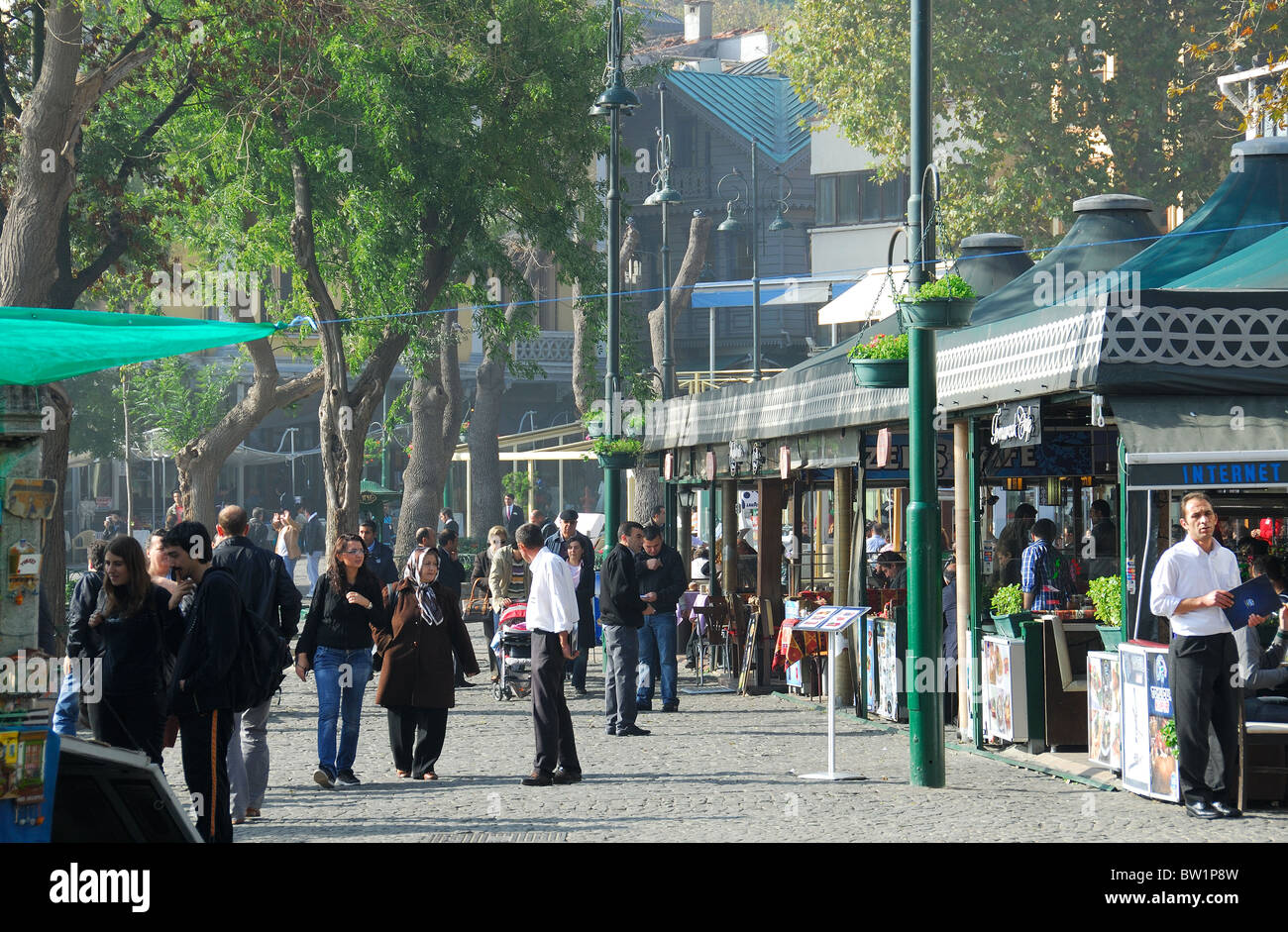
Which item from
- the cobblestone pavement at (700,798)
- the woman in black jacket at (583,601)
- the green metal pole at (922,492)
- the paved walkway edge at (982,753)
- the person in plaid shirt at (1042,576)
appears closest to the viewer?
the cobblestone pavement at (700,798)

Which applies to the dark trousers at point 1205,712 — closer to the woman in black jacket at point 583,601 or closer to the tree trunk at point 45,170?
the woman in black jacket at point 583,601

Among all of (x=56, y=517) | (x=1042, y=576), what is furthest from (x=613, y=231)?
(x=1042, y=576)

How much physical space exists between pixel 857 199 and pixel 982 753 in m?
42.0

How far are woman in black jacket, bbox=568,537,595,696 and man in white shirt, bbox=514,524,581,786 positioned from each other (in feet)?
11.2

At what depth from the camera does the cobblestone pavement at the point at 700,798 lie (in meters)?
10.2

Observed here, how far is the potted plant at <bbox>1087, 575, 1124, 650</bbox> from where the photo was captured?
40.5 ft

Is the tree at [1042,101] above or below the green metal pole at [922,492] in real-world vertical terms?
above

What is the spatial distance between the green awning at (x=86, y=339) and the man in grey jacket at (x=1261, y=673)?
22.2ft

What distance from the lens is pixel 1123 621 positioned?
11.7 metres

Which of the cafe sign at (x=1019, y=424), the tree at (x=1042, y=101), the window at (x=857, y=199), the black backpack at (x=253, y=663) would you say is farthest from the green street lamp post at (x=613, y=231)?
→ the window at (x=857, y=199)

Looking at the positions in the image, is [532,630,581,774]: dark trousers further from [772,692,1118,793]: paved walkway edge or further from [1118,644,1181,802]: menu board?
[1118,644,1181,802]: menu board

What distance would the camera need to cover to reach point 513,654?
18.3 meters

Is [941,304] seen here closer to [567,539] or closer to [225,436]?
[567,539]
